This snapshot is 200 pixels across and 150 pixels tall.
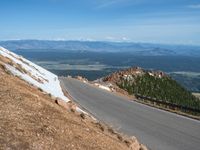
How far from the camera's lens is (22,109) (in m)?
12.8

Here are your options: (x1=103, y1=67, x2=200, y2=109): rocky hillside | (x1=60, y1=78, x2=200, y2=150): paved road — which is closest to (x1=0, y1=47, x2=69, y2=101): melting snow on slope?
(x1=60, y1=78, x2=200, y2=150): paved road

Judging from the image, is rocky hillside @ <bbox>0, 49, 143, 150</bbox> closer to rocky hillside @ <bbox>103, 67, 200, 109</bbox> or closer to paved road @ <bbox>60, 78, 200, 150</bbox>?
paved road @ <bbox>60, 78, 200, 150</bbox>

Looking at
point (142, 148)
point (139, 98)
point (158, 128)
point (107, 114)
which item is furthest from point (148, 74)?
point (142, 148)

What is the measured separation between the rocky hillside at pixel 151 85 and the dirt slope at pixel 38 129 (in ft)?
145

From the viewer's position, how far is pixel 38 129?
440 inches

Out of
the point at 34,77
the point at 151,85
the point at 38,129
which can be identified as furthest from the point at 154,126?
the point at 151,85

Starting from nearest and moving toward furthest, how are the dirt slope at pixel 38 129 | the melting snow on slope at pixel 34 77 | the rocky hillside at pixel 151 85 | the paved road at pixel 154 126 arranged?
the dirt slope at pixel 38 129, the paved road at pixel 154 126, the melting snow on slope at pixel 34 77, the rocky hillside at pixel 151 85

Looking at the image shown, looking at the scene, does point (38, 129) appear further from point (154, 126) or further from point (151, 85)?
point (151, 85)

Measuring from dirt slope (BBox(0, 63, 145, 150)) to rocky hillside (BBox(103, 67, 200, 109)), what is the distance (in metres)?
44.3

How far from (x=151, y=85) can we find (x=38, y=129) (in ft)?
180

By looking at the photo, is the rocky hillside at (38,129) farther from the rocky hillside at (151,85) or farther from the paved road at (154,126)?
the rocky hillside at (151,85)

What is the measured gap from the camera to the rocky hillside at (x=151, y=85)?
2386 inches

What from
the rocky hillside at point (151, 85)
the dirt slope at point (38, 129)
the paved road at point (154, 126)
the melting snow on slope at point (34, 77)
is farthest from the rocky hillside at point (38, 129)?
the rocky hillside at point (151, 85)

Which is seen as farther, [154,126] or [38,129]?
[154,126]
